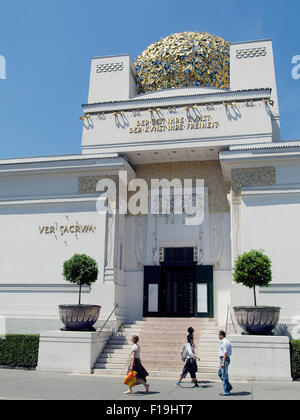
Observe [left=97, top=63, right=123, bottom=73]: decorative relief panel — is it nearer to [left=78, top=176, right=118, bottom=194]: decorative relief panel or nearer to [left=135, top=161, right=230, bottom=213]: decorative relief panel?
[left=135, top=161, right=230, bottom=213]: decorative relief panel

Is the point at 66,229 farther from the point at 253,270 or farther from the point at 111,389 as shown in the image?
the point at 111,389

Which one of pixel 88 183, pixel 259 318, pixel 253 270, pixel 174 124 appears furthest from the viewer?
pixel 174 124

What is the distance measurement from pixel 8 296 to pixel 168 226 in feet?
22.8

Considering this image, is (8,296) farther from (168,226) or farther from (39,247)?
(168,226)

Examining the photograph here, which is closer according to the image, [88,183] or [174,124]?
[88,183]

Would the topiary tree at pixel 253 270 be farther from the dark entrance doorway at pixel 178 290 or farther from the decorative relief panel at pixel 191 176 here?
the decorative relief panel at pixel 191 176

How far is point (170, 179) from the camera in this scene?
1816 cm

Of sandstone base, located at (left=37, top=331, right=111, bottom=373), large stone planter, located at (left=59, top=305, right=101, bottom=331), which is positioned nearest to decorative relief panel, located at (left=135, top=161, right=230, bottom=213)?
large stone planter, located at (left=59, top=305, right=101, bottom=331)

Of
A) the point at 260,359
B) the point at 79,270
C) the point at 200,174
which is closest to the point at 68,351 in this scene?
the point at 79,270

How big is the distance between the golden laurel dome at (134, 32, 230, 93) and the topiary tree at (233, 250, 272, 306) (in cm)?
938

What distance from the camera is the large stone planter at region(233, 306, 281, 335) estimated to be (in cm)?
1208

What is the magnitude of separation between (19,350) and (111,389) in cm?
542

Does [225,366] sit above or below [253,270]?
below
